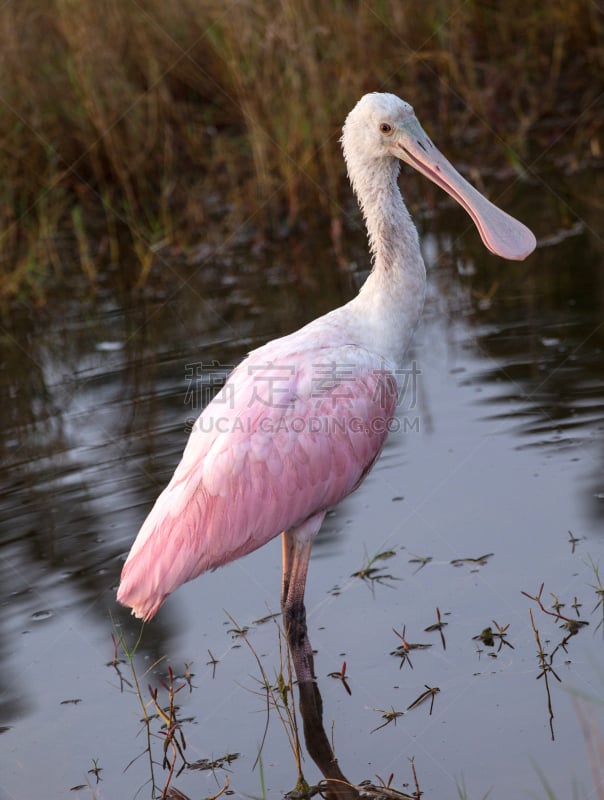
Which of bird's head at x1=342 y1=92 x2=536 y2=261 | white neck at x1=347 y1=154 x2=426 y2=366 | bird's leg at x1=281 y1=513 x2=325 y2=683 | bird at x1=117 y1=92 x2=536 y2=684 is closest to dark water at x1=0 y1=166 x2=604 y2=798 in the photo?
bird's leg at x1=281 y1=513 x2=325 y2=683

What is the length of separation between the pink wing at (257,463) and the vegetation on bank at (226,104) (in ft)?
19.3

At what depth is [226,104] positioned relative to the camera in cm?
1294

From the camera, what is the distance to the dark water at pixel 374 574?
438 cm

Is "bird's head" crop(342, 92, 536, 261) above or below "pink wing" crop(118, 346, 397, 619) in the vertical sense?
above

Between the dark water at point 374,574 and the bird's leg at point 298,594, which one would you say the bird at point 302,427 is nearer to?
the bird's leg at point 298,594

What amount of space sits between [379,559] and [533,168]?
7.32 metres

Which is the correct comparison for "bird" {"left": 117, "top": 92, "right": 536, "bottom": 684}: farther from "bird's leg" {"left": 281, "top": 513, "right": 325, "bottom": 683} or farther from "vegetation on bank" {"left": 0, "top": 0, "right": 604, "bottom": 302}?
"vegetation on bank" {"left": 0, "top": 0, "right": 604, "bottom": 302}

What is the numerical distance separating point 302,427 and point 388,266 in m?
0.85

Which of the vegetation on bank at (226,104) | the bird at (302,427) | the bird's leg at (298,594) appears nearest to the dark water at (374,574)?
the bird's leg at (298,594)

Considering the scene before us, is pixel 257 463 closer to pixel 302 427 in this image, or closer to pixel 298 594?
pixel 302 427

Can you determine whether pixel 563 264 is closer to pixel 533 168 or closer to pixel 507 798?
pixel 533 168

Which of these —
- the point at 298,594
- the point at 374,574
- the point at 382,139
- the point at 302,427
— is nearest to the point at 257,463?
the point at 302,427

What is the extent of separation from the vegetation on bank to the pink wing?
232 inches

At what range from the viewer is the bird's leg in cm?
497
